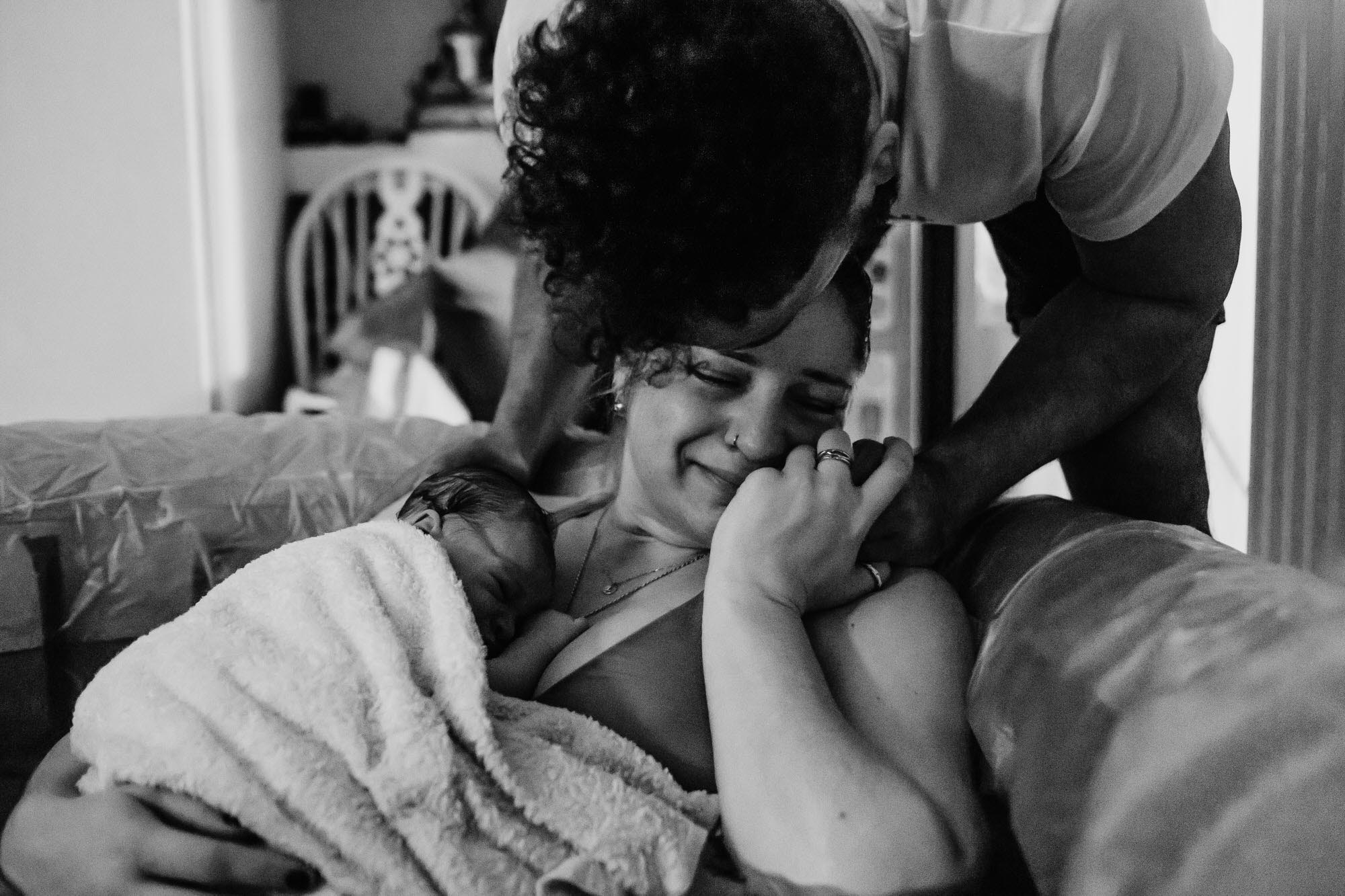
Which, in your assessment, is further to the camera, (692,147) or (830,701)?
(830,701)

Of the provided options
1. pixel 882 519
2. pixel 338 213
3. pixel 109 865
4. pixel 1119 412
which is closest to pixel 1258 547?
pixel 1119 412

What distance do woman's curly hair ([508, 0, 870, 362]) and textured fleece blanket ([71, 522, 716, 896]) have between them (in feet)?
1.15

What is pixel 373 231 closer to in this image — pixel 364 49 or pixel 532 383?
pixel 364 49

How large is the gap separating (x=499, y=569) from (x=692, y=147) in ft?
1.70

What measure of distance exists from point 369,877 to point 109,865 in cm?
19

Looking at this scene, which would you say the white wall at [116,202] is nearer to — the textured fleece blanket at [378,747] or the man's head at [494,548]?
the man's head at [494,548]

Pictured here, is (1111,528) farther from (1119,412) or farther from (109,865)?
(109,865)

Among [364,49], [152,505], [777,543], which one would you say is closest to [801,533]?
[777,543]

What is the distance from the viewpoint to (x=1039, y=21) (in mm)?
1127

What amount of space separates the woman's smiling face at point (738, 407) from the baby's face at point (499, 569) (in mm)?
146

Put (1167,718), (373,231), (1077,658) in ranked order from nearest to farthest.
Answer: (1167,718)
(1077,658)
(373,231)

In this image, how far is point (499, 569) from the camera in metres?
1.20

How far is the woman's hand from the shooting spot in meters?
1.08

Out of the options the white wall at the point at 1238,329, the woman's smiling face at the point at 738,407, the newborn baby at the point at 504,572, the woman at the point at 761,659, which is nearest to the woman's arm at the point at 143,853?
the woman at the point at 761,659
